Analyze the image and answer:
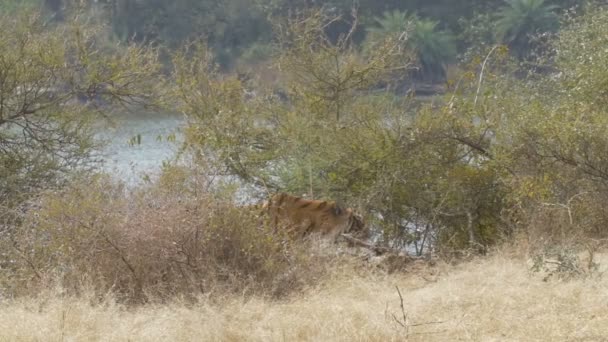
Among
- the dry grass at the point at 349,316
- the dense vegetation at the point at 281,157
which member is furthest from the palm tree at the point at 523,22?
the dry grass at the point at 349,316

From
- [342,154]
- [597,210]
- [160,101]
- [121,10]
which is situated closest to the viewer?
[597,210]

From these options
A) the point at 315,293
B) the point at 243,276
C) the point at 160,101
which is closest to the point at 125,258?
the point at 243,276

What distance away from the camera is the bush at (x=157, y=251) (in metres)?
8.23

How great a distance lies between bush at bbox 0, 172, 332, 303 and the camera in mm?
8227

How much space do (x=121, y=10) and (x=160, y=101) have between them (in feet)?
164

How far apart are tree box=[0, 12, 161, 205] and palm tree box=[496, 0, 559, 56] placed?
44.3m

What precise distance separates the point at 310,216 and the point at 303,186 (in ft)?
9.20

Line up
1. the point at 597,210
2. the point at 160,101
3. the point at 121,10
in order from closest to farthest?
the point at 597,210, the point at 160,101, the point at 121,10

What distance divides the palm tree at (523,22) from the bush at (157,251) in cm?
5014

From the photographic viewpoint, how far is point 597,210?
10.8 metres

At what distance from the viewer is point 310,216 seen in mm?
10711

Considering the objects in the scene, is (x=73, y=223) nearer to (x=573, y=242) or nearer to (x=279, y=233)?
(x=279, y=233)

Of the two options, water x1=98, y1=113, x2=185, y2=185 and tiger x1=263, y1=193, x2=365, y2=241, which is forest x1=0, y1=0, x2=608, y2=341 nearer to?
tiger x1=263, y1=193, x2=365, y2=241

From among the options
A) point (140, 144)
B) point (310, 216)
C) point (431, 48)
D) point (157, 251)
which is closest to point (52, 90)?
point (310, 216)
